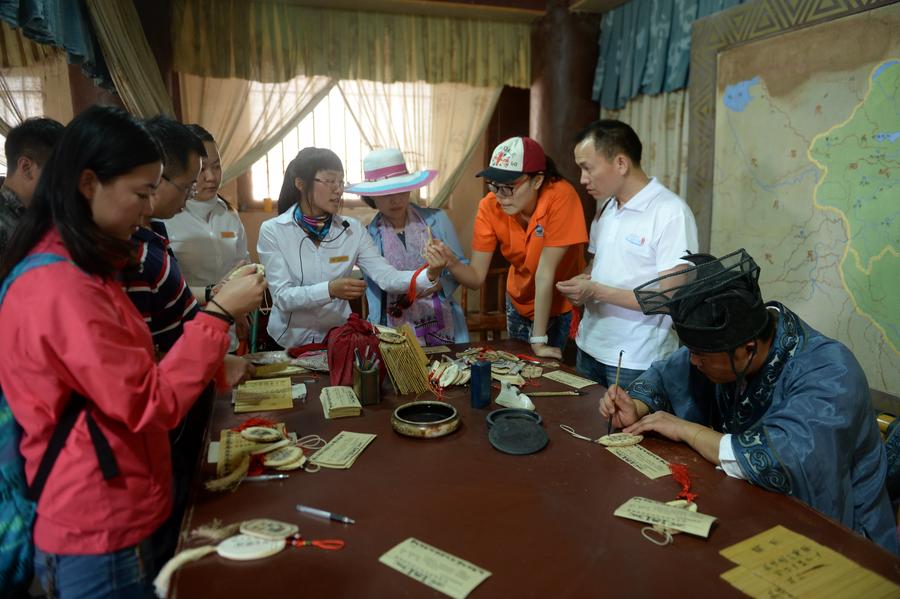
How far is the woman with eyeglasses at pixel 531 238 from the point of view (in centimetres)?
254

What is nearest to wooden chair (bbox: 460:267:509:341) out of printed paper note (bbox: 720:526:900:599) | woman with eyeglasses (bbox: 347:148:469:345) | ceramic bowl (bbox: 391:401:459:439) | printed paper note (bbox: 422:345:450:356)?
woman with eyeglasses (bbox: 347:148:469:345)

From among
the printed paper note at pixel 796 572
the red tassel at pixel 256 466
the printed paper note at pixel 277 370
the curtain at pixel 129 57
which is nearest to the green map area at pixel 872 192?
the printed paper note at pixel 796 572

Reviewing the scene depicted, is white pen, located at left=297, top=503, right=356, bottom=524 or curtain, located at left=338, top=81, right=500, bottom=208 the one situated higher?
curtain, located at left=338, top=81, right=500, bottom=208

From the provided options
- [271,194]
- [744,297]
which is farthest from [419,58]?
[744,297]

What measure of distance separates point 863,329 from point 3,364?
2865 mm

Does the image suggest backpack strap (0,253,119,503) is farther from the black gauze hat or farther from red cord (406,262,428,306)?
red cord (406,262,428,306)

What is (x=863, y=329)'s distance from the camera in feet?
8.00

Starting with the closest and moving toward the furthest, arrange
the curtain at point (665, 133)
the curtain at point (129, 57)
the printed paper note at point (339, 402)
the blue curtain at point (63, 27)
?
the printed paper note at point (339, 402) → the blue curtain at point (63, 27) → the curtain at point (129, 57) → the curtain at point (665, 133)

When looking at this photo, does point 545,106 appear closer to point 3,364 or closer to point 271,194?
point 271,194

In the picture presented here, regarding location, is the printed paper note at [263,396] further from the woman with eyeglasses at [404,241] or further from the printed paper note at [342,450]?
the woman with eyeglasses at [404,241]

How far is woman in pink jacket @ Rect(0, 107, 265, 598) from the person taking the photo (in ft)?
3.27

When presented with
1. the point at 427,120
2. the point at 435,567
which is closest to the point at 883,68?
the point at 435,567

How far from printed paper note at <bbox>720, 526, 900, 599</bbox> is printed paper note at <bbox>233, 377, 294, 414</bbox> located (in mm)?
1287

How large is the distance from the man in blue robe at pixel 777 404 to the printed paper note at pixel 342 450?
2.27 ft
